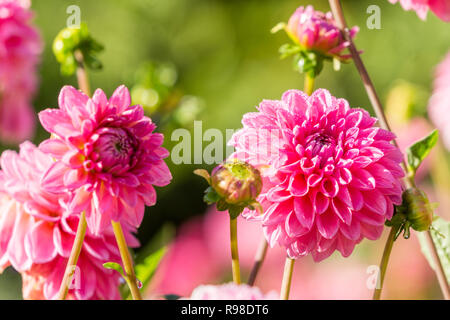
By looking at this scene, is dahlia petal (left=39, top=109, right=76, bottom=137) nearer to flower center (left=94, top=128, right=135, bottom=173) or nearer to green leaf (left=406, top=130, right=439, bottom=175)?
flower center (left=94, top=128, right=135, bottom=173)

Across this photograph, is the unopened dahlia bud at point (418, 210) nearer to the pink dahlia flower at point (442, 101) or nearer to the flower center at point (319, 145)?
the flower center at point (319, 145)

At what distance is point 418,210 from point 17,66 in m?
0.63

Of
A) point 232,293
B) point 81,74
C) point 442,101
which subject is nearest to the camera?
point 232,293

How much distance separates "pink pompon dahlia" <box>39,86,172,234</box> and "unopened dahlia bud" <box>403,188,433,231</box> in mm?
167

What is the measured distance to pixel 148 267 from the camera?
560 mm

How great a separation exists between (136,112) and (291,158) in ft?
0.35

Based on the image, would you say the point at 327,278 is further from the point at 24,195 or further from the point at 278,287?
the point at 24,195

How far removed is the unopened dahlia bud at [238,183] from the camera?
15.9 inches

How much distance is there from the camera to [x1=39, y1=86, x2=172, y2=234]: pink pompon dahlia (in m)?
0.40

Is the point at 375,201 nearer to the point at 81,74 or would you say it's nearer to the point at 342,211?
the point at 342,211

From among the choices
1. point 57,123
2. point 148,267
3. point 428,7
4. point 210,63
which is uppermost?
point 210,63

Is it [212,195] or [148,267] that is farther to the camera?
[148,267]

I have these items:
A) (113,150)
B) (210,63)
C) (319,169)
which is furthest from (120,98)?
(210,63)
